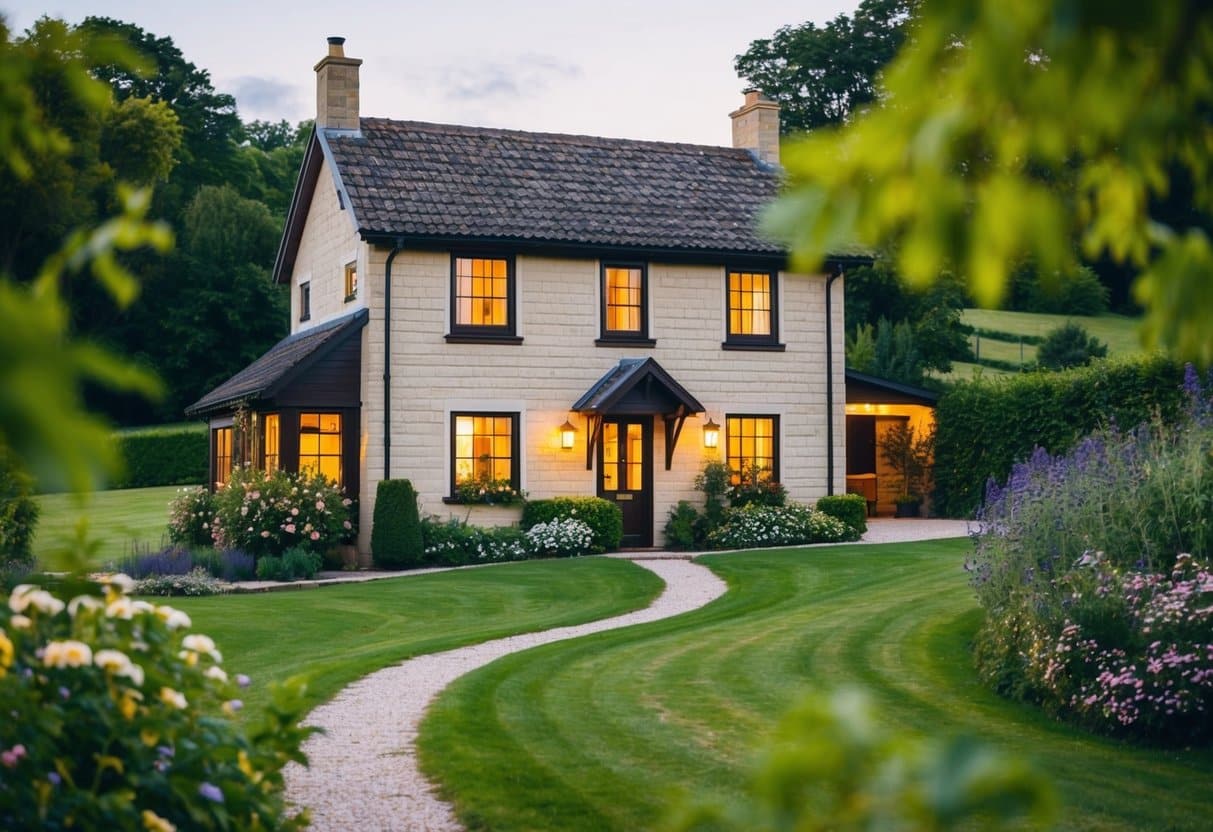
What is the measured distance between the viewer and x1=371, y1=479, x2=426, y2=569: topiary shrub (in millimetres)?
20438

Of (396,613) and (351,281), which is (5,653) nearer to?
(396,613)

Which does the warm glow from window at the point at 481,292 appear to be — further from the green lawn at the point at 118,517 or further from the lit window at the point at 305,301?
the green lawn at the point at 118,517

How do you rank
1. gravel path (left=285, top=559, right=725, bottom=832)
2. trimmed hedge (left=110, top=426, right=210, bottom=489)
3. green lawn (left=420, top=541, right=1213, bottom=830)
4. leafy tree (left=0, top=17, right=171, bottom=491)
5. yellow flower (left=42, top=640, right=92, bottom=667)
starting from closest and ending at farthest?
1. leafy tree (left=0, top=17, right=171, bottom=491)
2. yellow flower (left=42, top=640, right=92, bottom=667)
3. gravel path (left=285, top=559, right=725, bottom=832)
4. green lawn (left=420, top=541, right=1213, bottom=830)
5. trimmed hedge (left=110, top=426, right=210, bottom=489)

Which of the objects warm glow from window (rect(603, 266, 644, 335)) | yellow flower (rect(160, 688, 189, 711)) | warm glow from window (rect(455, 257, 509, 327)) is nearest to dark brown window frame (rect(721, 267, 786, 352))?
warm glow from window (rect(603, 266, 644, 335))

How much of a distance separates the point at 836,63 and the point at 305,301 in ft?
109

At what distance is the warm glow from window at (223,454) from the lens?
24.9 m

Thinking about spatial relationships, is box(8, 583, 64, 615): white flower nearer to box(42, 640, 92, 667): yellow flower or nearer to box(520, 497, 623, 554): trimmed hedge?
box(42, 640, 92, 667): yellow flower

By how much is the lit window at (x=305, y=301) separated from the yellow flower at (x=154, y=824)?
22.2 metres

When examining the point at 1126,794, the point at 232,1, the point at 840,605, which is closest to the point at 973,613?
the point at 840,605

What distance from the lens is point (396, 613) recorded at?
50.8ft

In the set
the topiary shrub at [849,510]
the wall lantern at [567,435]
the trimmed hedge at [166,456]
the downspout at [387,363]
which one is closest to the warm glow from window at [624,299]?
the wall lantern at [567,435]

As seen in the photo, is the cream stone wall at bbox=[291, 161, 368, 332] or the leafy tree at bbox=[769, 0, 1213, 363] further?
the cream stone wall at bbox=[291, 161, 368, 332]

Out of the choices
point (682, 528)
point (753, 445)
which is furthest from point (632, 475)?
point (753, 445)

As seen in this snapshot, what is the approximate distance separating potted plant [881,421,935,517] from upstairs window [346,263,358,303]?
496 inches
